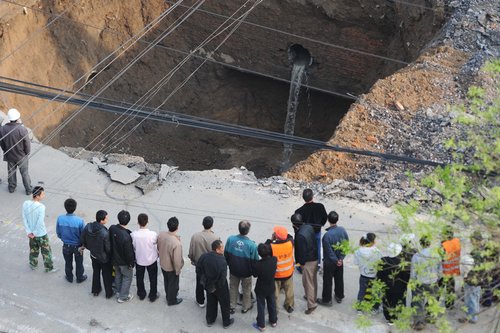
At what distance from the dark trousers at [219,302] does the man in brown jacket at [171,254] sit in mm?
634

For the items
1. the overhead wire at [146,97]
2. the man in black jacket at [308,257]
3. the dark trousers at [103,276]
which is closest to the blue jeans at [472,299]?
the man in black jacket at [308,257]

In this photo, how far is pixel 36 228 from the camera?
394 inches

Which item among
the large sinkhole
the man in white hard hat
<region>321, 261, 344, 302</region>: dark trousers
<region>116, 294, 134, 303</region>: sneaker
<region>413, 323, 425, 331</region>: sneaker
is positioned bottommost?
<region>116, 294, 134, 303</region>: sneaker

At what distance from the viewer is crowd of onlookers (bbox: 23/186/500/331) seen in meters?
8.76

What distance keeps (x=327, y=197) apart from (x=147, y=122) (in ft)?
30.0

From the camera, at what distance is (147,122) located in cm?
2006

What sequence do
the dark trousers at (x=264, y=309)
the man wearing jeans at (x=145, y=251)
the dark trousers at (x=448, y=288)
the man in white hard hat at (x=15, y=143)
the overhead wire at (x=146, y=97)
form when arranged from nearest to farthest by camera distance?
the dark trousers at (x=448, y=288) → the dark trousers at (x=264, y=309) → the man wearing jeans at (x=145, y=251) → the man in white hard hat at (x=15, y=143) → the overhead wire at (x=146, y=97)

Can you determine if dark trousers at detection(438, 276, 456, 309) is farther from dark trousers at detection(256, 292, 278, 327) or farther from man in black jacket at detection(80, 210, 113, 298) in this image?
man in black jacket at detection(80, 210, 113, 298)

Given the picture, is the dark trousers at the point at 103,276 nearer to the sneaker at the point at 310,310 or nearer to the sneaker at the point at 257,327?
the sneaker at the point at 257,327

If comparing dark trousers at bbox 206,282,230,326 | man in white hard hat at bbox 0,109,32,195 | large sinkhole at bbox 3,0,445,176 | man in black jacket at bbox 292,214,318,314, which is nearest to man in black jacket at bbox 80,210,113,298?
dark trousers at bbox 206,282,230,326

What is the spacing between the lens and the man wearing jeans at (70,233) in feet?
31.8

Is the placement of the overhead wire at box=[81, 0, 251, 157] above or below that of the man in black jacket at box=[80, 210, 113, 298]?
above

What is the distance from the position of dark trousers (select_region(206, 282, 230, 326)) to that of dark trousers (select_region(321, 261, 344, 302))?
138 cm

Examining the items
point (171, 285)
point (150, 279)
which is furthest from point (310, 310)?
point (150, 279)
